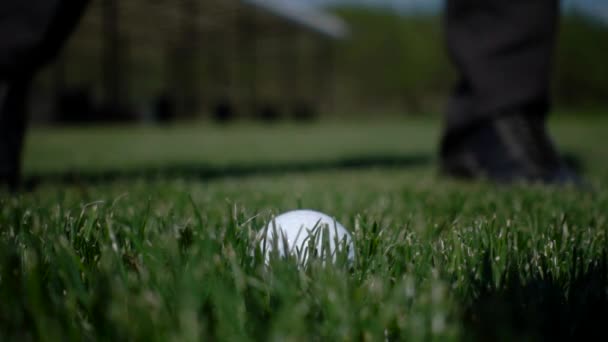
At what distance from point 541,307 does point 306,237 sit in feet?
1.29

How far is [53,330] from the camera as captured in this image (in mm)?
561

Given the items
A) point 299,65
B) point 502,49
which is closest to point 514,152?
point 502,49

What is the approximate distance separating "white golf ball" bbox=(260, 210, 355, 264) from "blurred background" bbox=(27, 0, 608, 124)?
47.1ft

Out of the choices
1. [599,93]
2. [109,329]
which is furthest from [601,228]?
[599,93]

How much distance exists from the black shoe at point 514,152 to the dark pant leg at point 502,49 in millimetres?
62

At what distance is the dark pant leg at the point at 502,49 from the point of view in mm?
2029

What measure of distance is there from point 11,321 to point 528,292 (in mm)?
708

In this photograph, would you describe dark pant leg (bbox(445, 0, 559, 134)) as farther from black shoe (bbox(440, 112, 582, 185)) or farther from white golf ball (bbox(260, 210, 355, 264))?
white golf ball (bbox(260, 210, 355, 264))

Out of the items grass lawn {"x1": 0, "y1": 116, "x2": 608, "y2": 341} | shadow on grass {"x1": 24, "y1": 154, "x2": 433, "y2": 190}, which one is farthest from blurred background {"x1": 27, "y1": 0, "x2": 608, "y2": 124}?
grass lawn {"x1": 0, "y1": 116, "x2": 608, "y2": 341}

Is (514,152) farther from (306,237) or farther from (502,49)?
(306,237)

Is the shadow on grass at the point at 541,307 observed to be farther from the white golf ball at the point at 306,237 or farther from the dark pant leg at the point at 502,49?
the dark pant leg at the point at 502,49

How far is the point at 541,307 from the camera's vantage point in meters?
0.70

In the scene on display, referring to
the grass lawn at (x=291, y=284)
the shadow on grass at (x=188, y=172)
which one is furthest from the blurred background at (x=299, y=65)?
the grass lawn at (x=291, y=284)

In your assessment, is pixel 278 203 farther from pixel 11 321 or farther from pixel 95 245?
pixel 11 321
